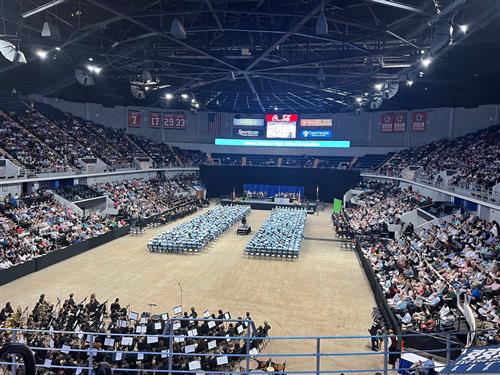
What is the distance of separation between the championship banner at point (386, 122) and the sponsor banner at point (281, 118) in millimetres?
10734

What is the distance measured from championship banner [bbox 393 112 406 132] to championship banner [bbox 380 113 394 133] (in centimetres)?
49

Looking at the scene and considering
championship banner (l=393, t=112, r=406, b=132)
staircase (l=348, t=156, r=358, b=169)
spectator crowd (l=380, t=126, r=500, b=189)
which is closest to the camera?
spectator crowd (l=380, t=126, r=500, b=189)

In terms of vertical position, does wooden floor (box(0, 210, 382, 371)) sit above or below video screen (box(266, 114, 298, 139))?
below

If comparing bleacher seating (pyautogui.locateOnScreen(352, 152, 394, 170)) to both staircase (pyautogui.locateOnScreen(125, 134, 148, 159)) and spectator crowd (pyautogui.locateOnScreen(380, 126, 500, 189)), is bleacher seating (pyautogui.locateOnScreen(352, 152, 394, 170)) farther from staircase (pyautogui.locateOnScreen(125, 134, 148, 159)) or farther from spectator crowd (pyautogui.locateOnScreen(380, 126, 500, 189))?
staircase (pyautogui.locateOnScreen(125, 134, 148, 159))

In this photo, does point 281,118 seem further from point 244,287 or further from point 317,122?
point 244,287

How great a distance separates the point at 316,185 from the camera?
48.2 metres

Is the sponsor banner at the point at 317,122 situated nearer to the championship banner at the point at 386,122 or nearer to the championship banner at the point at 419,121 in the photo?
the championship banner at the point at 386,122

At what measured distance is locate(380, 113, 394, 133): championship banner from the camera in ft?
152

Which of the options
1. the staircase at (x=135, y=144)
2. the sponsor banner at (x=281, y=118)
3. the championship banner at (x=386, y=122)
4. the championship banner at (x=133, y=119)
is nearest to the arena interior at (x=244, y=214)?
the championship banner at (x=386, y=122)

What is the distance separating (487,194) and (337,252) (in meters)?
9.62

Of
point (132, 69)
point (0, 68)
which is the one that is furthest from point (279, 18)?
point (0, 68)

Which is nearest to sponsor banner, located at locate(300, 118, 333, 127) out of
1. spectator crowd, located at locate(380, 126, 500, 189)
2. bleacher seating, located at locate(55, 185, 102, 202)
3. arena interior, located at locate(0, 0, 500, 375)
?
arena interior, located at locate(0, 0, 500, 375)

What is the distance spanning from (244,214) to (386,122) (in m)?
23.3

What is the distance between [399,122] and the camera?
1800 inches
